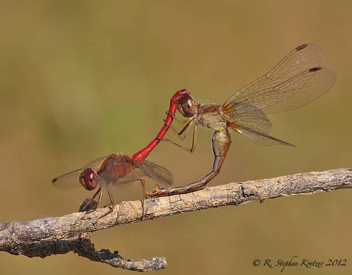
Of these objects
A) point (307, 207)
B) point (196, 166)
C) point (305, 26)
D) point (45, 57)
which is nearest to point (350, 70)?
point (305, 26)

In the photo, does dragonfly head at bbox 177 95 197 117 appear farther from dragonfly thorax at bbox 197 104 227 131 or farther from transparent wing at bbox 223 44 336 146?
transparent wing at bbox 223 44 336 146

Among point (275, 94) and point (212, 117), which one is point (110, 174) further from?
point (275, 94)

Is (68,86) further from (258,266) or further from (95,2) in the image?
(258,266)

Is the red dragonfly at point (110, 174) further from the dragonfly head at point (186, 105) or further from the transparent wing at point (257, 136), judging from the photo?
the transparent wing at point (257, 136)

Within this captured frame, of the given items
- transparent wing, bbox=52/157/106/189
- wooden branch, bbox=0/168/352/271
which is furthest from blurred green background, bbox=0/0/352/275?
wooden branch, bbox=0/168/352/271

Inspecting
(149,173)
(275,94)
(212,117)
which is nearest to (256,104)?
(275,94)

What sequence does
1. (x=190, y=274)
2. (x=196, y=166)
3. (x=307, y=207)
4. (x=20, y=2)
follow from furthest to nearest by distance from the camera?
(x=20, y=2) → (x=196, y=166) → (x=307, y=207) → (x=190, y=274)

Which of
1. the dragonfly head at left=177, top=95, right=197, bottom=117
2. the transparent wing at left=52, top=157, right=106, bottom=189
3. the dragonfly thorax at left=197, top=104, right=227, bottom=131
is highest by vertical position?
the dragonfly head at left=177, top=95, right=197, bottom=117
